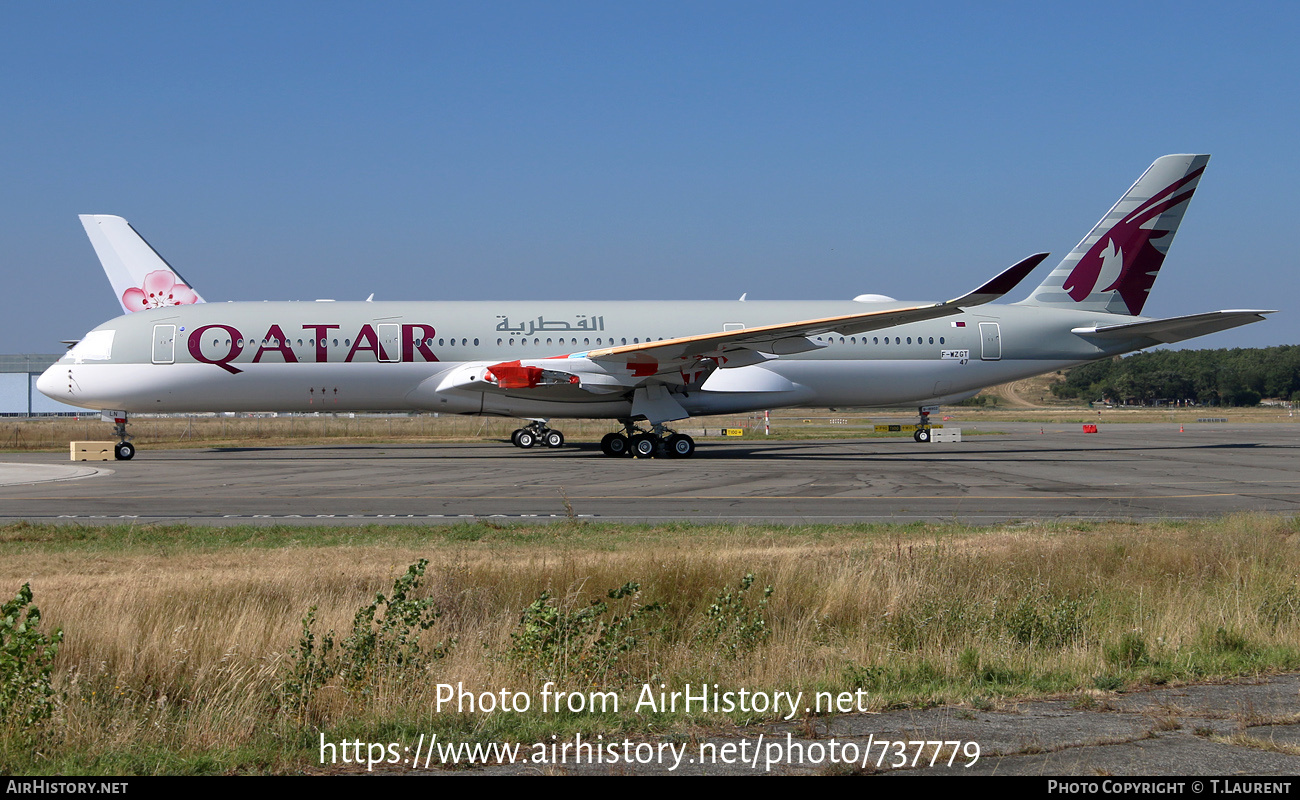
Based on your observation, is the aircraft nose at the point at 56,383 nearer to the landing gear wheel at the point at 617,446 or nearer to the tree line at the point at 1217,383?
the landing gear wheel at the point at 617,446

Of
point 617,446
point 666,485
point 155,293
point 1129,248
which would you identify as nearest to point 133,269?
point 155,293

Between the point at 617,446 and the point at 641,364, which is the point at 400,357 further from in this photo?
the point at 641,364

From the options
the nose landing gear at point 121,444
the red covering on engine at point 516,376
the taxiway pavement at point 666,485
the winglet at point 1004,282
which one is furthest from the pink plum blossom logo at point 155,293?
the winglet at point 1004,282

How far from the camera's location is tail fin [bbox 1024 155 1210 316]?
3459 cm

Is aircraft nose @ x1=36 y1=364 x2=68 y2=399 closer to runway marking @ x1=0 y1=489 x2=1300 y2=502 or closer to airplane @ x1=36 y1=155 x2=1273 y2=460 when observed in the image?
airplane @ x1=36 y1=155 x2=1273 y2=460

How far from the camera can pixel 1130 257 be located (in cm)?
3503

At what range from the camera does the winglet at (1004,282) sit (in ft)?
80.3

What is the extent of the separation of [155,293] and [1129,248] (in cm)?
3848

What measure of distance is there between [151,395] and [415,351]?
26.8 ft

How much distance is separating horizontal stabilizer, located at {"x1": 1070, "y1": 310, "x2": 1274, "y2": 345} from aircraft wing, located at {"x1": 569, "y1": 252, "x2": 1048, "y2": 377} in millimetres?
8061
